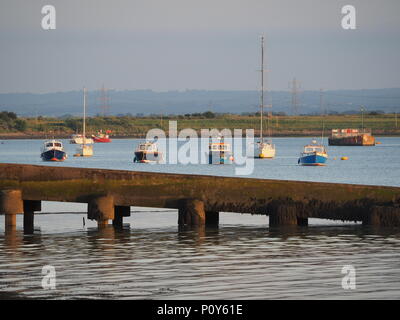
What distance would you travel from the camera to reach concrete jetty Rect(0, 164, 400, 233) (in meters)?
32.5

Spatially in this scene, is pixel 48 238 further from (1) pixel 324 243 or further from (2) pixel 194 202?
(1) pixel 324 243

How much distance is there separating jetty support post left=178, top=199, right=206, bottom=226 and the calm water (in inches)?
19.0

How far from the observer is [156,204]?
32812 millimetres

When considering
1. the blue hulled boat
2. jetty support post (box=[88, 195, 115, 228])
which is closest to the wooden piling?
jetty support post (box=[88, 195, 115, 228])

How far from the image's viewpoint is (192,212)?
3334 centimetres

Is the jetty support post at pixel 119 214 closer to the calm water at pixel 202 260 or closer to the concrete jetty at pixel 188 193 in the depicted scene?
the calm water at pixel 202 260

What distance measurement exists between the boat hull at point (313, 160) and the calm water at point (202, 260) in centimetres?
7874

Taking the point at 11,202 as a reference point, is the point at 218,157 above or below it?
below

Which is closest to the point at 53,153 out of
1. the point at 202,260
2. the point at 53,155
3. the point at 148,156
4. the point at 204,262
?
the point at 53,155

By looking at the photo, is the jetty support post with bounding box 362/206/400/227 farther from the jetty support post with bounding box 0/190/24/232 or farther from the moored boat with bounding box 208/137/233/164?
the moored boat with bounding box 208/137/233/164

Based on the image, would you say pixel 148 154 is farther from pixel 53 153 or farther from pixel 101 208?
pixel 101 208

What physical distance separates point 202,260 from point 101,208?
22.3 feet
